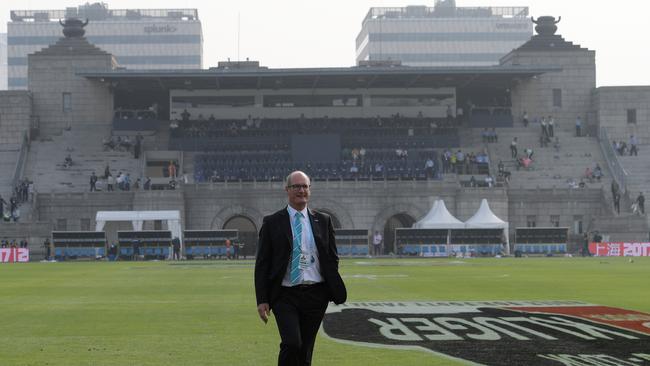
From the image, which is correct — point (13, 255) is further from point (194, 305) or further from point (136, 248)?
point (194, 305)

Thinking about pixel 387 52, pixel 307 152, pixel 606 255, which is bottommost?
pixel 606 255

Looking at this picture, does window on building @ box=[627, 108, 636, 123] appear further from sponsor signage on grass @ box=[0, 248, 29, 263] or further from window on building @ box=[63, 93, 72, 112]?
sponsor signage on grass @ box=[0, 248, 29, 263]

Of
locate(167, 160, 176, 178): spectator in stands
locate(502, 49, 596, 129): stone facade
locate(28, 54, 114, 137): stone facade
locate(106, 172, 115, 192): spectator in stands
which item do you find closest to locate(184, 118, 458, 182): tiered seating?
locate(167, 160, 176, 178): spectator in stands

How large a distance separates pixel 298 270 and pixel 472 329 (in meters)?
8.34

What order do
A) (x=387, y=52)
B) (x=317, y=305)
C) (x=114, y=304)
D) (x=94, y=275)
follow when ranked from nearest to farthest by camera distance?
(x=317, y=305), (x=114, y=304), (x=94, y=275), (x=387, y=52)

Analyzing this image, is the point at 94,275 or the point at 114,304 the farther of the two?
the point at 94,275

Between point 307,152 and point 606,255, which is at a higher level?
point 307,152

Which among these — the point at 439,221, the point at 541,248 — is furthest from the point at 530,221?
the point at 439,221

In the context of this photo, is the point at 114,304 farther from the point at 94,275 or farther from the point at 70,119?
the point at 70,119

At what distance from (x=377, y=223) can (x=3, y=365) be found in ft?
227

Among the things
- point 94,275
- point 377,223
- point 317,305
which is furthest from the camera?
point 377,223

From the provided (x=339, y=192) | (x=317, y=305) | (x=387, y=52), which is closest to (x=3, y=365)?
(x=317, y=305)

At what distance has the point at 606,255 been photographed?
3019 inches

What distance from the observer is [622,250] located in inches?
3004
